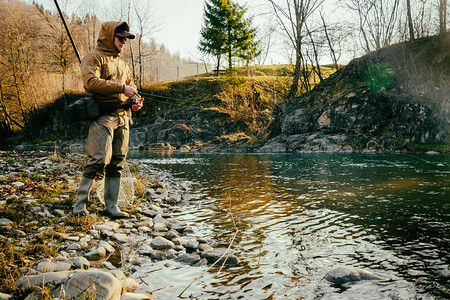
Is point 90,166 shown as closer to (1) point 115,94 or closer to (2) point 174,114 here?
(1) point 115,94

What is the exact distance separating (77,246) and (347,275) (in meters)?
2.70

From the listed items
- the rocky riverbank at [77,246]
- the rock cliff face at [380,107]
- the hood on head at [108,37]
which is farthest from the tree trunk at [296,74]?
the hood on head at [108,37]

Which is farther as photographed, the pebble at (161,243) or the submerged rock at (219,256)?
the pebble at (161,243)

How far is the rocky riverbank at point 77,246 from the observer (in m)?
2.35

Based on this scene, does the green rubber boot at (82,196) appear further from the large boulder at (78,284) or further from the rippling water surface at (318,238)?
the large boulder at (78,284)

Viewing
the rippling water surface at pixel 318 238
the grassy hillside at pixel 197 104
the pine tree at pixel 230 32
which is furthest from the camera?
the pine tree at pixel 230 32

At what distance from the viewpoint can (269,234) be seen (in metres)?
4.20

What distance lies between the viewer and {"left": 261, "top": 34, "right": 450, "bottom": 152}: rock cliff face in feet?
56.0

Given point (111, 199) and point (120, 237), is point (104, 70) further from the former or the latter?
point (120, 237)

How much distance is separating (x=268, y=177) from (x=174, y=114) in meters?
23.8

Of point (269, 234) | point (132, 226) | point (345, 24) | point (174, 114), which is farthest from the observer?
point (174, 114)

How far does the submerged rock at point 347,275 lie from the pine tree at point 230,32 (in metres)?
39.8

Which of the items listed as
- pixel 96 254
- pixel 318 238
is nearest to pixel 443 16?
pixel 318 238

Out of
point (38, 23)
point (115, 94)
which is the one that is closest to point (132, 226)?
point (115, 94)
